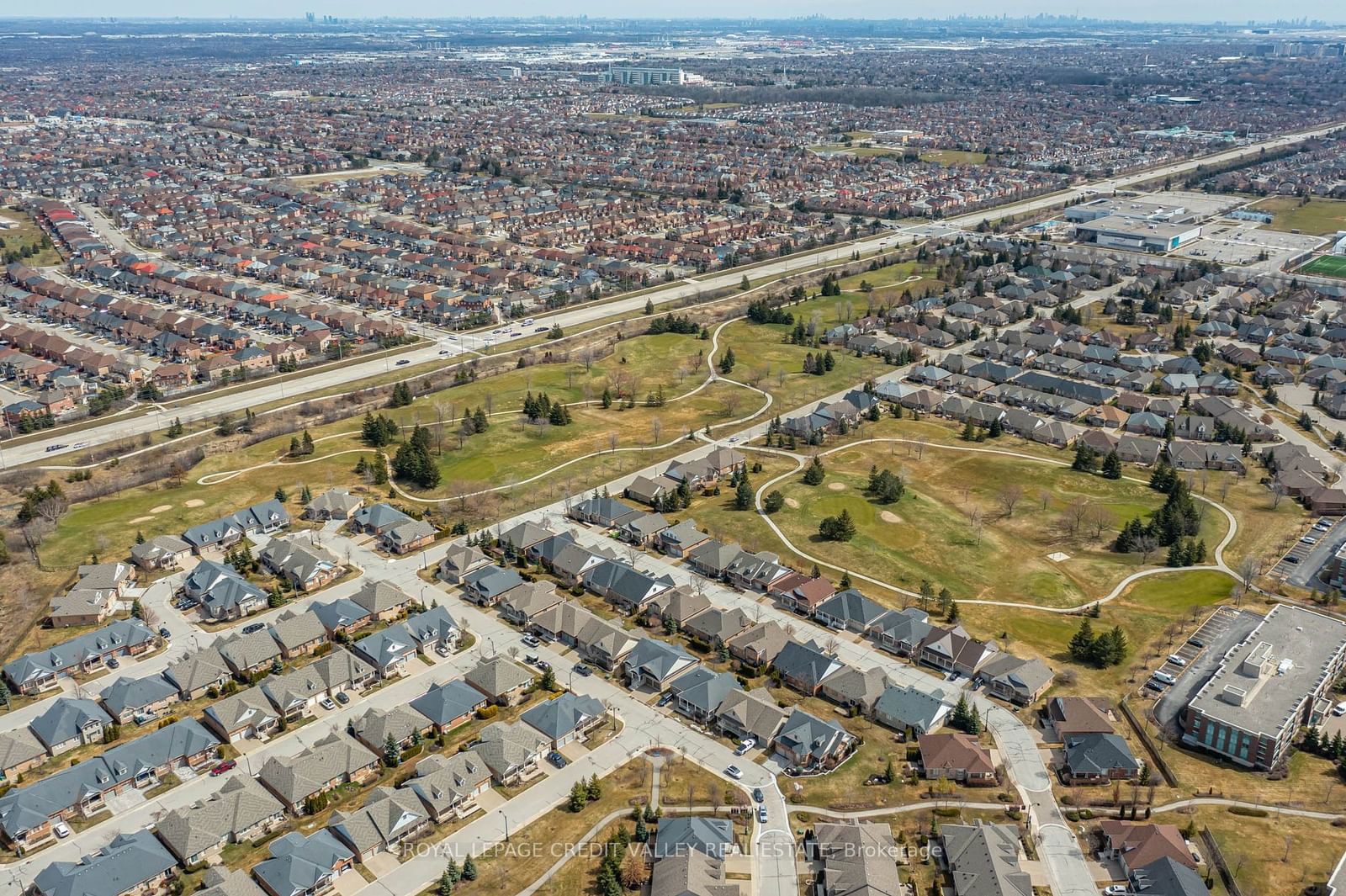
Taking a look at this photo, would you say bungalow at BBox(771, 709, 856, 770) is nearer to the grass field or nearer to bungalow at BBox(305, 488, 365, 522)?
bungalow at BBox(305, 488, 365, 522)

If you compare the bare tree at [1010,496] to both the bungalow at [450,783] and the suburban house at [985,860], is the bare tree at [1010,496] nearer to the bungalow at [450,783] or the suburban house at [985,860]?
the suburban house at [985,860]

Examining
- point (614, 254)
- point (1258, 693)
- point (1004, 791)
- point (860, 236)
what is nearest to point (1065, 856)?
point (1004, 791)

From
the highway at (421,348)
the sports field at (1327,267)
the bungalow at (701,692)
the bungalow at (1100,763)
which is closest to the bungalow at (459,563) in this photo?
the bungalow at (701,692)

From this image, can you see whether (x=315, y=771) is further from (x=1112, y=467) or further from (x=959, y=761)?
(x=1112, y=467)

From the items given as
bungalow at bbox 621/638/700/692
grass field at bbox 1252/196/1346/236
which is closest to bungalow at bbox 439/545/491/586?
bungalow at bbox 621/638/700/692

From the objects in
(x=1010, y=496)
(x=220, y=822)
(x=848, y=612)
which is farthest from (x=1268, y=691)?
(x=220, y=822)
